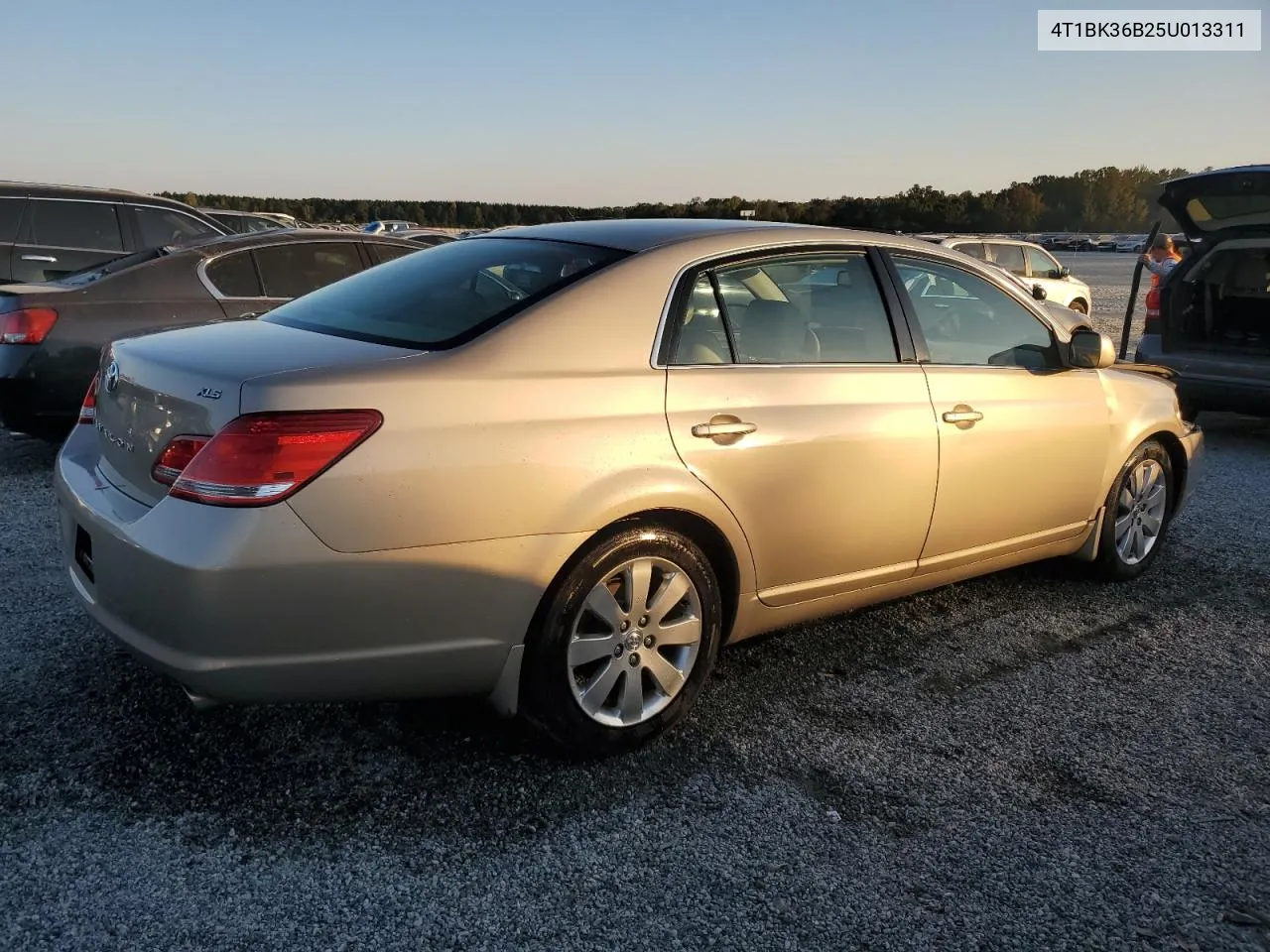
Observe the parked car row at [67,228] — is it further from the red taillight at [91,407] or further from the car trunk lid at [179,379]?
the car trunk lid at [179,379]

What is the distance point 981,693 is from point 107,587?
2.78 metres

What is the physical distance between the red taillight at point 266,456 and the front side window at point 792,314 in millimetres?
1096

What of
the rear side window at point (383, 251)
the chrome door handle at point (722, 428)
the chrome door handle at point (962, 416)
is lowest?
the chrome door handle at point (962, 416)

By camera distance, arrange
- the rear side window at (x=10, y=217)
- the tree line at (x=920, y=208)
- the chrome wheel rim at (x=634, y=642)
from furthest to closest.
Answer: the tree line at (x=920, y=208) → the rear side window at (x=10, y=217) → the chrome wheel rim at (x=634, y=642)

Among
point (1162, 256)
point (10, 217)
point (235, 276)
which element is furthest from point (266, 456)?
point (1162, 256)

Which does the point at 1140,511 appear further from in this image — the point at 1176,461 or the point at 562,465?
the point at 562,465

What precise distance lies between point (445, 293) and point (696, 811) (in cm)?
174

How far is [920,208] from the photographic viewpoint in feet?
163

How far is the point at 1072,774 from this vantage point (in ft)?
10.0

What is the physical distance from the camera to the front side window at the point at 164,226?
31.5ft

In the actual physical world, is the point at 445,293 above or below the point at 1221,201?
below

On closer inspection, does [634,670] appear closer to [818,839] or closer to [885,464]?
[818,839]

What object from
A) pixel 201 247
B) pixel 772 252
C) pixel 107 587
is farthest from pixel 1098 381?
pixel 201 247

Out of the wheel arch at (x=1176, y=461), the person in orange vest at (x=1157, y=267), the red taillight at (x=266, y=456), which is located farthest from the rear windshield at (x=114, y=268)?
the person in orange vest at (x=1157, y=267)
